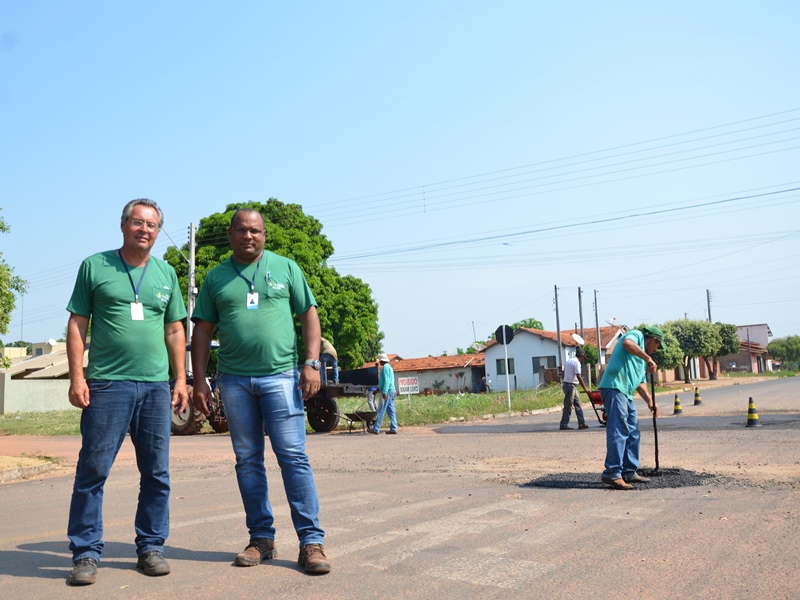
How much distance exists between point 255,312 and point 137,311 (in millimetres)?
685

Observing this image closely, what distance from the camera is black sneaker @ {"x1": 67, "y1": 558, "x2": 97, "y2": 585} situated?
4.57 meters

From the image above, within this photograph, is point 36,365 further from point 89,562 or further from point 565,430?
point 89,562

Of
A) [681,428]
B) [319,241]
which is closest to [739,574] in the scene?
[681,428]

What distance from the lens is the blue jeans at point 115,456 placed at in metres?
4.82

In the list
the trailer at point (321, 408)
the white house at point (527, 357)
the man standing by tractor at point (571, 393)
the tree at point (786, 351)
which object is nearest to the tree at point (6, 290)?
the trailer at point (321, 408)

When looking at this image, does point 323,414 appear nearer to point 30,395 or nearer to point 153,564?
point 153,564

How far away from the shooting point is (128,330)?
493 cm

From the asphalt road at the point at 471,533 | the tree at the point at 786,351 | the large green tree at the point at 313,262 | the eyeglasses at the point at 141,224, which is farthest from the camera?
the tree at the point at 786,351

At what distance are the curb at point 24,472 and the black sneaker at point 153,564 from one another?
24.9 feet

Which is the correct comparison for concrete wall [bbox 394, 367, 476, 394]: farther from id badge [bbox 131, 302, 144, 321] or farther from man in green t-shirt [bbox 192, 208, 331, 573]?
id badge [bbox 131, 302, 144, 321]

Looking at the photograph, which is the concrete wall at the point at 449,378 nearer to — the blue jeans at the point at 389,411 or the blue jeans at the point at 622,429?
the blue jeans at the point at 389,411

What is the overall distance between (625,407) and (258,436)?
4.59 metres

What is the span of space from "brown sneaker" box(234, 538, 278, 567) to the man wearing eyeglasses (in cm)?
43

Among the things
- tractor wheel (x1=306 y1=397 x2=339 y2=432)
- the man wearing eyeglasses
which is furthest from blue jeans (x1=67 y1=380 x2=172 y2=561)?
tractor wheel (x1=306 y1=397 x2=339 y2=432)
